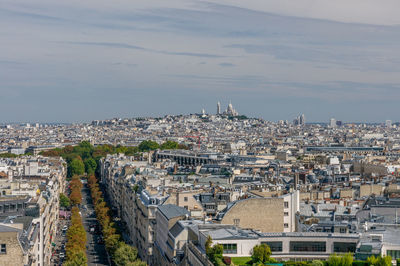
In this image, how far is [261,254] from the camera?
105ft

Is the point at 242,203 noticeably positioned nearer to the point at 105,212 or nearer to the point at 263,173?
the point at 105,212

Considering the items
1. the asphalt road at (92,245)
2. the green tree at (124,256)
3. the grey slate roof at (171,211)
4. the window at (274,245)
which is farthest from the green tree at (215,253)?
the asphalt road at (92,245)

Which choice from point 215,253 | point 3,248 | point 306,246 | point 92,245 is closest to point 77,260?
point 92,245

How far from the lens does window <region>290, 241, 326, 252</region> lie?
112 feet

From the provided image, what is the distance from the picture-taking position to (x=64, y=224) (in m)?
76.2

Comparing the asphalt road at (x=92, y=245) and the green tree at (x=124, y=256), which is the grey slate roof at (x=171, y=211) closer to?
the green tree at (x=124, y=256)

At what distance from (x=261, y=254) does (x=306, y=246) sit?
2940mm

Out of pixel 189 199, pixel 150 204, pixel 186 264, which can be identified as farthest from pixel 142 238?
pixel 186 264

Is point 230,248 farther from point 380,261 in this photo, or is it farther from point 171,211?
point 171,211

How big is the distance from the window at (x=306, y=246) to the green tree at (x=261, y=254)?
200 centimetres

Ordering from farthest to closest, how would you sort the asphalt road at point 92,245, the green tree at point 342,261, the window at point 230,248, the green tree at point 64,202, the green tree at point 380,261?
the green tree at point 64,202 → the asphalt road at point 92,245 → the window at point 230,248 → the green tree at point 342,261 → the green tree at point 380,261

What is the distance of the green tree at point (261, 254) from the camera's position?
1266 inches

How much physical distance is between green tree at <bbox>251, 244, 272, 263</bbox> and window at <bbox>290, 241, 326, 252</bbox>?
2001mm

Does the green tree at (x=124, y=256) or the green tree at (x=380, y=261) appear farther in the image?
the green tree at (x=124, y=256)
